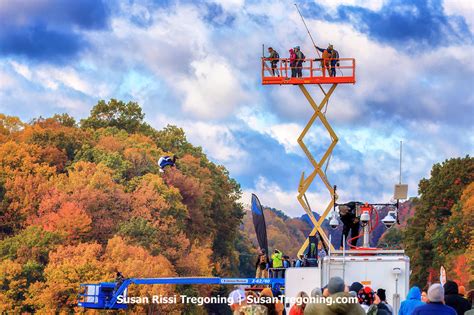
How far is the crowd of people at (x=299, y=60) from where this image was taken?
47719mm

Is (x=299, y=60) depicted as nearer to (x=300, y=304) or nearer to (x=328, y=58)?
(x=328, y=58)

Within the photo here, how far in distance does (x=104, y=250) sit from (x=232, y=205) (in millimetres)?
30354

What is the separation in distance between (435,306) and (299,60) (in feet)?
102

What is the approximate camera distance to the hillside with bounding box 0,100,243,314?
69.0m

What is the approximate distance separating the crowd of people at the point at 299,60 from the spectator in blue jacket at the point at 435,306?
30114 millimetres

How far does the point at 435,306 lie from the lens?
17.9 meters

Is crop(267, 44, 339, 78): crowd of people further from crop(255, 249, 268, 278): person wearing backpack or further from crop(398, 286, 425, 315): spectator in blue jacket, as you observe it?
crop(398, 286, 425, 315): spectator in blue jacket

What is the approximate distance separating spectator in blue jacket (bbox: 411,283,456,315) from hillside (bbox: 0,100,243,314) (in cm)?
4944

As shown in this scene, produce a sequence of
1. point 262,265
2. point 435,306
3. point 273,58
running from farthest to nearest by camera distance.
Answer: point 273,58 < point 262,265 < point 435,306

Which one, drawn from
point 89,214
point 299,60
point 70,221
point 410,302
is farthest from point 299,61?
point 89,214

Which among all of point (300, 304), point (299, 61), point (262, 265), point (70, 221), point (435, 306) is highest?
point (299, 61)

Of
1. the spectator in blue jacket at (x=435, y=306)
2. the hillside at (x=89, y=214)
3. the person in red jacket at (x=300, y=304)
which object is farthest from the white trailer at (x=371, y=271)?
the hillside at (x=89, y=214)

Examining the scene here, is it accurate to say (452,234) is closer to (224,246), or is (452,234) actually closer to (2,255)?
(224,246)

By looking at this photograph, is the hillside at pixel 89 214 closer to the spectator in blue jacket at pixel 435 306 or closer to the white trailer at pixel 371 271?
the white trailer at pixel 371 271
